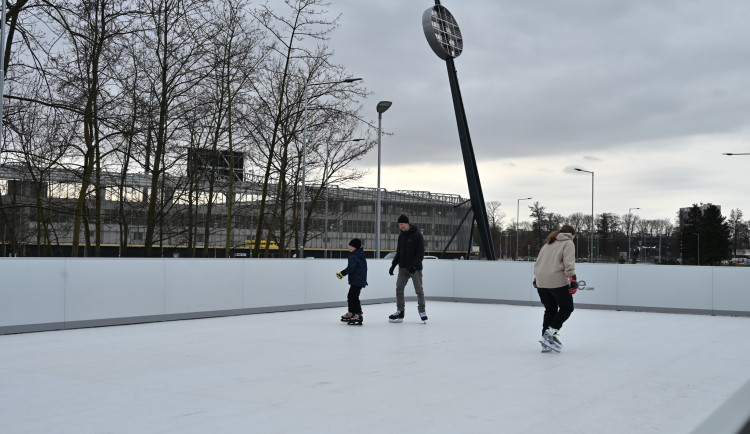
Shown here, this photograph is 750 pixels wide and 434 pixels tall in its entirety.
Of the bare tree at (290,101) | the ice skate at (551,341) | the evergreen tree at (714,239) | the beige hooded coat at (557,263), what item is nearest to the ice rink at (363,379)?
the ice skate at (551,341)

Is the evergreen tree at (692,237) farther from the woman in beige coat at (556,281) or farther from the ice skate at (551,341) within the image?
the ice skate at (551,341)

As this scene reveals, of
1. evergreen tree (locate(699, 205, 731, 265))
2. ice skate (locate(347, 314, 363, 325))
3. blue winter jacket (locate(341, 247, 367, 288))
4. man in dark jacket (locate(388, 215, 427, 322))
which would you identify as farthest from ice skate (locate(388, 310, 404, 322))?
evergreen tree (locate(699, 205, 731, 265))

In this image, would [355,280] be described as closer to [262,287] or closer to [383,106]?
[262,287]

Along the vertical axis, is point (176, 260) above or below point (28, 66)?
below

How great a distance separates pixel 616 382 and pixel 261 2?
19605 mm

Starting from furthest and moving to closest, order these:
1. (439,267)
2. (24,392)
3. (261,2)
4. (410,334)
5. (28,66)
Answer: (261,2) < (439,267) < (28,66) < (410,334) < (24,392)

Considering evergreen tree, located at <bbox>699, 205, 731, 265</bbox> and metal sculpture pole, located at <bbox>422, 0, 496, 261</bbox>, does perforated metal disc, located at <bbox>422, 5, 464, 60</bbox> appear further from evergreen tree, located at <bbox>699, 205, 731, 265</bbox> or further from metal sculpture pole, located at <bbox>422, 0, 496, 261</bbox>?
evergreen tree, located at <bbox>699, 205, 731, 265</bbox>

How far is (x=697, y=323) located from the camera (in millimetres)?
13734

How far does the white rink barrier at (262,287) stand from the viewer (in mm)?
11180

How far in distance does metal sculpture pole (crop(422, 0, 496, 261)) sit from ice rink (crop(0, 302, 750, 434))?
16.2 meters

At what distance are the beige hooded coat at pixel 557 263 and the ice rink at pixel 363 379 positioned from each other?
949 millimetres

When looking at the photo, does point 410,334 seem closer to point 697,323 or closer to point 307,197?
point 697,323

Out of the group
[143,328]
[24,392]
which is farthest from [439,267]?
[24,392]

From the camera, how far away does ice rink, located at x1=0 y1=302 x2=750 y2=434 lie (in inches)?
204
